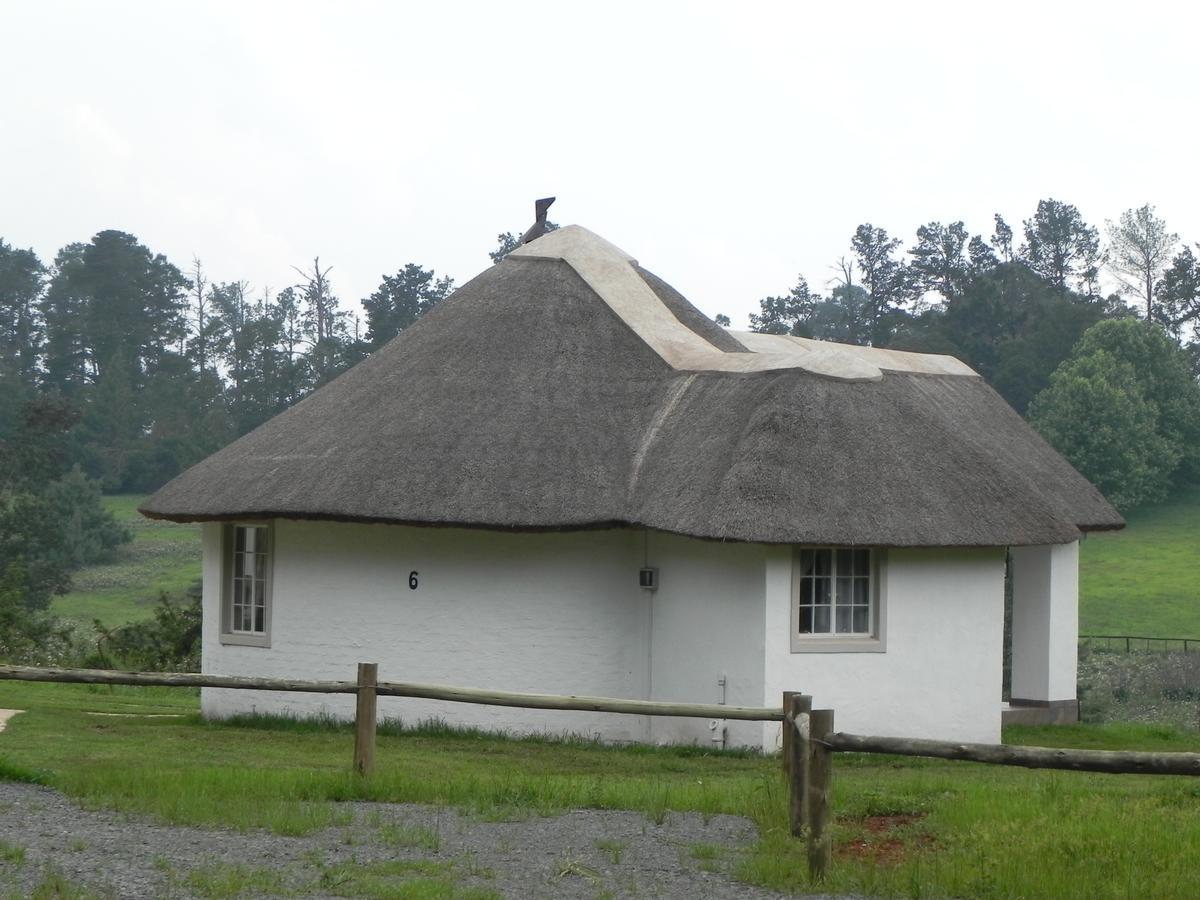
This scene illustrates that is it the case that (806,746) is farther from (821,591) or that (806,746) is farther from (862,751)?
(821,591)

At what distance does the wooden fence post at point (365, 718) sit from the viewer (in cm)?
1067

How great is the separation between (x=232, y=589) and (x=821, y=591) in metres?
6.73

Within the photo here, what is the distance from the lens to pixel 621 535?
16.5 m

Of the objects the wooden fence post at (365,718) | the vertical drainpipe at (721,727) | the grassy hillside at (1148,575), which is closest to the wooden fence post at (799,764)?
the wooden fence post at (365,718)

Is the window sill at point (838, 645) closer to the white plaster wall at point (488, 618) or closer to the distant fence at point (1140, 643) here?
the white plaster wall at point (488, 618)

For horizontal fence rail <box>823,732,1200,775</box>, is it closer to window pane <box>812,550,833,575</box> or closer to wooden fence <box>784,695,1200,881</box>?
wooden fence <box>784,695,1200,881</box>

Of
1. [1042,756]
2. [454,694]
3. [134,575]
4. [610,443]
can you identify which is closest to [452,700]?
[454,694]

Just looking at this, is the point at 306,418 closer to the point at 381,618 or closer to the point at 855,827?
the point at 381,618

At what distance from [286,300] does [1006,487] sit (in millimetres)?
71257

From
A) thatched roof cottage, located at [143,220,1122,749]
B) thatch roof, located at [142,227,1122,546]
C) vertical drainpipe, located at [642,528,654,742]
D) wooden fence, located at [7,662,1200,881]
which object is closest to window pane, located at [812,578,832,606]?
thatched roof cottage, located at [143,220,1122,749]

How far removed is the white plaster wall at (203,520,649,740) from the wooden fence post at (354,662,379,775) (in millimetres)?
5369

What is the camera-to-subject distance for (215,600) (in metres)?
17.7

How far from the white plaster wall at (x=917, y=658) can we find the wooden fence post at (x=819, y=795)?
659 centimetres

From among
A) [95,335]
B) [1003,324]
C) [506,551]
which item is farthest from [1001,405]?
[95,335]
